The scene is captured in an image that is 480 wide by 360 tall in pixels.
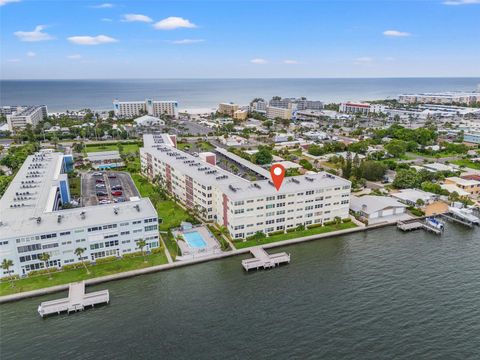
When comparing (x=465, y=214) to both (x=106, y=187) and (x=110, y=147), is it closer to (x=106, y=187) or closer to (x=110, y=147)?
(x=106, y=187)

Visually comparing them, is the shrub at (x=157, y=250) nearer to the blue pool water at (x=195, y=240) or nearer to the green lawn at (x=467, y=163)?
the blue pool water at (x=195, y=240)

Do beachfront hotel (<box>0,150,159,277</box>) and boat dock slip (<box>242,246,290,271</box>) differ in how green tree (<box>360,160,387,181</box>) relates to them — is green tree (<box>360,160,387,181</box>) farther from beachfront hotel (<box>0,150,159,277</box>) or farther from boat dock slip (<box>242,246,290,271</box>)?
beachfront hotel (<box>0,150,159,277</box>)

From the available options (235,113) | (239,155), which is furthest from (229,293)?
(235,113)

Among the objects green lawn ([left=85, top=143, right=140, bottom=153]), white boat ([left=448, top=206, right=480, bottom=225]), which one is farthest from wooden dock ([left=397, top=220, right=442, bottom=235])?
green lawn ([left=85, top=143, right=140, bottom=153])

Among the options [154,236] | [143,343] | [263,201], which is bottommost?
[143,343]

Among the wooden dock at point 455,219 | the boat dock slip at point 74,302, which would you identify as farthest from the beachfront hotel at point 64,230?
the wooden dock at point 455,219

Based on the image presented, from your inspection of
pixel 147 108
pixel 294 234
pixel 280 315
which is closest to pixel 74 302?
pixel 280 315

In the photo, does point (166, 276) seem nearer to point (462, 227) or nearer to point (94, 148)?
point (462, 227)

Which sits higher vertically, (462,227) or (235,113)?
(235,113)
